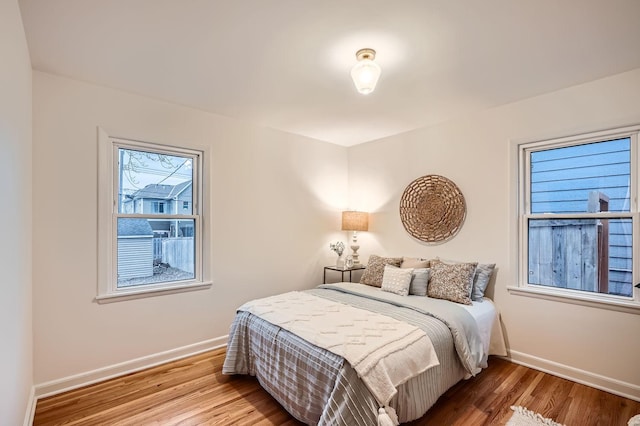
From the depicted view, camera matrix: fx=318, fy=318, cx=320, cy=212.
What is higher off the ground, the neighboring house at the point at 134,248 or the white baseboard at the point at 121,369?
the neighboring house at the point at 134,248

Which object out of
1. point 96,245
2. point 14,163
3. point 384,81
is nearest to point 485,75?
point 384,81

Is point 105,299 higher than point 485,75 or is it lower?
lower

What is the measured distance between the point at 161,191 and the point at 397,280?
2.46 meters

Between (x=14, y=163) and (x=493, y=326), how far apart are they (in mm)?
3665

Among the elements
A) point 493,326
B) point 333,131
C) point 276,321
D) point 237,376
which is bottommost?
point 237,376

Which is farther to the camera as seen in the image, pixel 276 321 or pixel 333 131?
pixel 333 131

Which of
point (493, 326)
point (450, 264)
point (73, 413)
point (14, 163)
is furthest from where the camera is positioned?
point (450, 264)

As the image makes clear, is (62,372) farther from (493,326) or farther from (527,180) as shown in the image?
(527,180)

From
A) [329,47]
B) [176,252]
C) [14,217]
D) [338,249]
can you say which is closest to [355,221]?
[338,249]

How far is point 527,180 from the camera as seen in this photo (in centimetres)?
301

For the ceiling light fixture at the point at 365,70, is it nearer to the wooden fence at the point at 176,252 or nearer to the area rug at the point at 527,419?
the wooden fence at the point at 176,252

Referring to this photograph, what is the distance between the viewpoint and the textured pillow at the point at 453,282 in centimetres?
285

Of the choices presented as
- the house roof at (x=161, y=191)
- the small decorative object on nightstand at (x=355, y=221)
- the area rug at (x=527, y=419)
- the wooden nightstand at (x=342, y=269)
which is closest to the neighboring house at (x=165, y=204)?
the house roof at (x=161, y=191)

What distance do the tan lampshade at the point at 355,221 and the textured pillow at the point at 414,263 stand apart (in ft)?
2.70
